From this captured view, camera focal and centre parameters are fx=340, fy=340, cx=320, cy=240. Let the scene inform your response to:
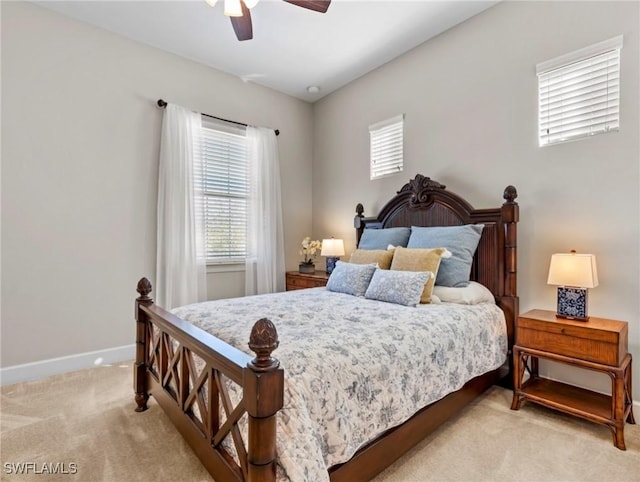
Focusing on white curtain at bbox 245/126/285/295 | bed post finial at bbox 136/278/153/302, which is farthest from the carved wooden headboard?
bed post finial at bbox 136/278/153/302

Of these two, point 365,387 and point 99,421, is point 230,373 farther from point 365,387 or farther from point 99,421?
point 99,421

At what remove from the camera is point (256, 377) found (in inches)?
41.7

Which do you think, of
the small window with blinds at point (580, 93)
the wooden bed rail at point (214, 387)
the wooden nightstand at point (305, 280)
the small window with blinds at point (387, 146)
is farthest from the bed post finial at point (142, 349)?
the small window with blinds at point (580, 93)

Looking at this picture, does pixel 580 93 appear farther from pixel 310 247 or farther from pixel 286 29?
pixel 310 247

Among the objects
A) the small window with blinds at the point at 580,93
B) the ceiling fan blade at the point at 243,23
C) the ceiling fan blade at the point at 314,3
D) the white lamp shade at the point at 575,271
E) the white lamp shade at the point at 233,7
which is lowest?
the white lamp shade at the point at 575,271

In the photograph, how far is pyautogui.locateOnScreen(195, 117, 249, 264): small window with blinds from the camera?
3.89 m

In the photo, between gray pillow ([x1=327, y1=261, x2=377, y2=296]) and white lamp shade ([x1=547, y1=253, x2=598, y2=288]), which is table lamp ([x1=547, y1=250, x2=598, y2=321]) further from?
gray pillow ([x1=327, y1=261, x2=377, y2=296])

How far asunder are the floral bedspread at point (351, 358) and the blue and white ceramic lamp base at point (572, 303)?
0.41m

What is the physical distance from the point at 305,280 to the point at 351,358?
253 cm

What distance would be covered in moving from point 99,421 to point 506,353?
285cm

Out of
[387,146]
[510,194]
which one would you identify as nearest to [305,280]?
[387,146]

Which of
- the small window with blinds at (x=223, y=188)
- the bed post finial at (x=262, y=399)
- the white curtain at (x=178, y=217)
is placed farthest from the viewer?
the small window with blinds at (x=223, y=188)

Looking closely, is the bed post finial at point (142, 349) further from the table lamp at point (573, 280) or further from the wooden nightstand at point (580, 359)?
the table lamp at point (573, 280)

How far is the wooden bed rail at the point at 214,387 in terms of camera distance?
3.56 feet
